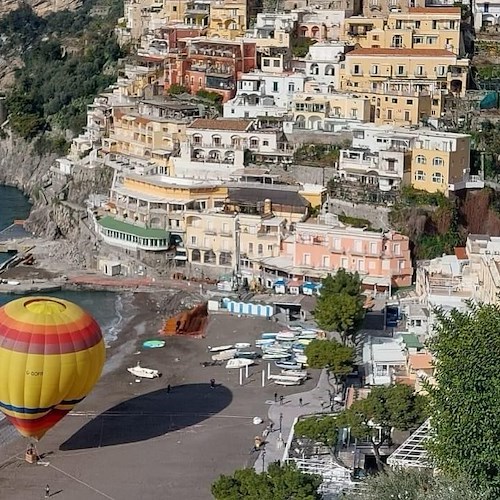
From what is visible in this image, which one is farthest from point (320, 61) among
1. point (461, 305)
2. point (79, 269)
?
point (461, 305)

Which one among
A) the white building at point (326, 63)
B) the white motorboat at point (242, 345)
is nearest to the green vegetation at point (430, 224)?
the white motorboat at point (242, 345)

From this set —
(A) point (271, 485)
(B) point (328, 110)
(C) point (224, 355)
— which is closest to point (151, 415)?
(C) point (224, 355)

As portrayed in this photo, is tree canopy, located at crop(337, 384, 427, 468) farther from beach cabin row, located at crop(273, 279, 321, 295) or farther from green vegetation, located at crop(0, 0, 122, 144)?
green vegetation, located at crop(0, 0, 122, 144)

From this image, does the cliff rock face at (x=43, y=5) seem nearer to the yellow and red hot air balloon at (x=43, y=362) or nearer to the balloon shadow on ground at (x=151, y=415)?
the balloon shadow on ground at (x=151, y=415)

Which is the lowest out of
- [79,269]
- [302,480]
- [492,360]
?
[79,269]

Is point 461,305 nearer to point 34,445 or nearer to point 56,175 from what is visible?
point 34,445

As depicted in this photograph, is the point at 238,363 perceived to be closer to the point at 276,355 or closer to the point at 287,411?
the point at 276,355

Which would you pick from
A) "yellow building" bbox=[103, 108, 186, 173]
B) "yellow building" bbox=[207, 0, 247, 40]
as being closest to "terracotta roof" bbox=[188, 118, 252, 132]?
"yellow building" bbox=[103, 108, 186, 173]
